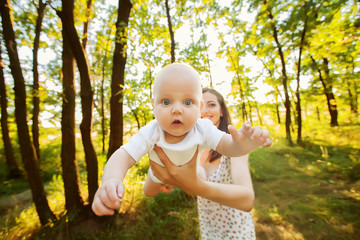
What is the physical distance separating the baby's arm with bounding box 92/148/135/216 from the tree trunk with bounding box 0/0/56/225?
140 inches

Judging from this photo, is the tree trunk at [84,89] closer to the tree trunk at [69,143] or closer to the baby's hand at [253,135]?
the tree trunk at [69,143]

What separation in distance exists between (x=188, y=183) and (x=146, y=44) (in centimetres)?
636

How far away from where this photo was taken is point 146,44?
667cm

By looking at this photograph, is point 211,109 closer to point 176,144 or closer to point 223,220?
A: point 176,144

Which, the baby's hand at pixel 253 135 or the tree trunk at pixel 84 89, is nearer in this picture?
the baby's hand at pixel 253 135

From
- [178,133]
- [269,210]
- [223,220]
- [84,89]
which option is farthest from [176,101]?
[269,210]

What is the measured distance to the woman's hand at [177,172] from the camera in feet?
4.75

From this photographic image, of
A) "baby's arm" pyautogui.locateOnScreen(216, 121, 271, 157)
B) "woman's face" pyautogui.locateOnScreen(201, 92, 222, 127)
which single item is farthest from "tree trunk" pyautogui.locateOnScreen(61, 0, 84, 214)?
"baby's arm" pyautogui.locateOnScreen(216, 121, 271, 157)

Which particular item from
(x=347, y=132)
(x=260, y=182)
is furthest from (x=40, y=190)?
(x=347, y=132)

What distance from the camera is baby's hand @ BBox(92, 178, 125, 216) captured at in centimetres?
85

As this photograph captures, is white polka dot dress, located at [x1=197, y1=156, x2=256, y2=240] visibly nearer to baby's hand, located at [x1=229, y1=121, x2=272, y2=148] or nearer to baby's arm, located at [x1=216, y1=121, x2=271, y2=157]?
baby's arm, located at [x1=216, y1=121, x2=271, y2=157]

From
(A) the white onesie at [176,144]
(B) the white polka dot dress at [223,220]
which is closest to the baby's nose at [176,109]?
(A) the white onesie at [176,144]

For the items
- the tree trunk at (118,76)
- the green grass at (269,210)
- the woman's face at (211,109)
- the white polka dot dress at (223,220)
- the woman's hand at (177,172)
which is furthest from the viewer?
the green grass at (269,210)

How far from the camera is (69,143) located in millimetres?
4027
